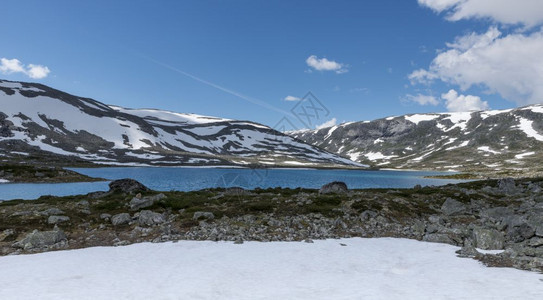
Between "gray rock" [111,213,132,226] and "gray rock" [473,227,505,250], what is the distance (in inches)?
999

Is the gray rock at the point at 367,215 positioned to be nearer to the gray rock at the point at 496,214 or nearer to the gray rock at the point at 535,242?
the gray rock at the point at 496,214

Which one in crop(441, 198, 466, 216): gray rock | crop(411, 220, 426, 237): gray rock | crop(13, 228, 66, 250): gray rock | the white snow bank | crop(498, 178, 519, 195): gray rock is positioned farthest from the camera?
crop(498, 178, 519, 195): gray rock

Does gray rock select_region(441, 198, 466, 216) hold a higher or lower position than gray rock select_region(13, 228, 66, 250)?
higher

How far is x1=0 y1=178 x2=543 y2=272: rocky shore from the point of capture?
18.6 meters

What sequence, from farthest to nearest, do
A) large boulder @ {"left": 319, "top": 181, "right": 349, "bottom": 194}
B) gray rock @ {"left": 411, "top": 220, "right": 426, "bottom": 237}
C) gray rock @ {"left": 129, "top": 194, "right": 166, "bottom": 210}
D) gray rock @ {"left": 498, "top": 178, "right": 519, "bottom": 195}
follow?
gray rock @ {"left": 498, "top": 178, "right": 519, "bottom": 195}, large boulder @ {"left": 319, "top": 181, "right": 349, "bottom": 194}, gray rock @ {"left": 129, "top": 194, "right": 166, "bottom": 210}, gray rock @ {"left": 411, "top": 220, "right": 426, "bottom": 237}

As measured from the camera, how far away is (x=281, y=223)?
24281 mm

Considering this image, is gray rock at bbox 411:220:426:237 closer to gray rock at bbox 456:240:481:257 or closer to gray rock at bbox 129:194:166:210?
gray rock at bbox 456:240:481:257

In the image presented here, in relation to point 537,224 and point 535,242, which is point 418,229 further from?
point 537,224

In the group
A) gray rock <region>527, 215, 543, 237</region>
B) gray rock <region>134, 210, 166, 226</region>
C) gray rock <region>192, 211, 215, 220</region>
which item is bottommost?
gray rock <region>134, 210, 166, 226</region>

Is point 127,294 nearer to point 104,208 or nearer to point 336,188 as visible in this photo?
point 104,208

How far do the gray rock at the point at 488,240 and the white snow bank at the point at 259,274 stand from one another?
6.88 ft

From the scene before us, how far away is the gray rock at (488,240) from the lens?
18141 mm

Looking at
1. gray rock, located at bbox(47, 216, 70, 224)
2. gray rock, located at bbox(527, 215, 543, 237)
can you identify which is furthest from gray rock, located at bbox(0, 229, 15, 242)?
gray rock, located at bbox(527, 215, 543, 237)

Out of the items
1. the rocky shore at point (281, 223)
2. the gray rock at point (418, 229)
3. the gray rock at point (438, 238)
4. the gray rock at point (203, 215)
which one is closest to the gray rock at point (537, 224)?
the rocky shore at point (281, 223)
